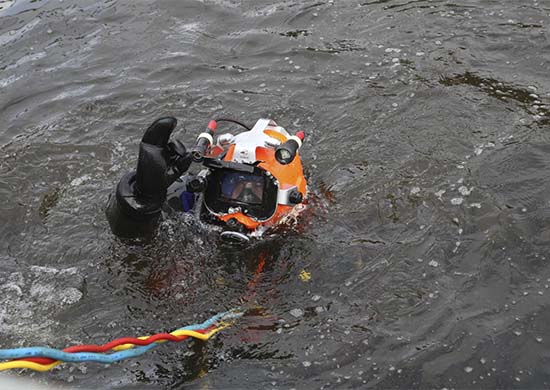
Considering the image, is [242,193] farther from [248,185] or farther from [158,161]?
[158,161]

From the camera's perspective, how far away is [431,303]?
4793 millimetres

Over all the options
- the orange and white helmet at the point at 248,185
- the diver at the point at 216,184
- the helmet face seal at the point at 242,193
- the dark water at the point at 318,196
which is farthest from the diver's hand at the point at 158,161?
the dark water at the point at 318,196

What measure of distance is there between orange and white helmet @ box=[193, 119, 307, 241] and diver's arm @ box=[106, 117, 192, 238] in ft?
0.79

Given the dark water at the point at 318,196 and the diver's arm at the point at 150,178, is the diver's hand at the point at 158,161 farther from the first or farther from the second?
the dark water at the point at 318,196

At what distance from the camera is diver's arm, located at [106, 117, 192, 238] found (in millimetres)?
4738

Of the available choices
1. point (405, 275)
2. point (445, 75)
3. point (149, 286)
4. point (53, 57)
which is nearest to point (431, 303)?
point (405, 275)

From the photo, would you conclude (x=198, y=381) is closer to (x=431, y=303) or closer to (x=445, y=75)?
(x=431, y=303)

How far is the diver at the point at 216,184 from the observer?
4.81m

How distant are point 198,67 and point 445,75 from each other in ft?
11.1

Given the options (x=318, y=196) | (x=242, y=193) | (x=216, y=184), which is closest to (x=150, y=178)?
(x=216, y=184)

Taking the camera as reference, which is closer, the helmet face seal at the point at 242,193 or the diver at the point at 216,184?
the diver at the point at 216,184

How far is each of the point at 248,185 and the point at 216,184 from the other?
27 centimetres

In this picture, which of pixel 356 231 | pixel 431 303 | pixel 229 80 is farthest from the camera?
pixel 229 80

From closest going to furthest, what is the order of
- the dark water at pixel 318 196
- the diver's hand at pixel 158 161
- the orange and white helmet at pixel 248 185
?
the dark water at pixel 318 196 < the diver's hand at pixel 158 161 < the orange and white helmet at pixel 248 185
